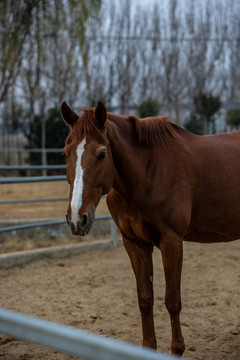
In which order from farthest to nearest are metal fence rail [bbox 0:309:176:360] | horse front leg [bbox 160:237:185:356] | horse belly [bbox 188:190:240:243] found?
horse belly [bbox 188:190:240:243], horse front leg [bbox 160:237:185:356], metal fence rail [bbox 0:309:176:360]

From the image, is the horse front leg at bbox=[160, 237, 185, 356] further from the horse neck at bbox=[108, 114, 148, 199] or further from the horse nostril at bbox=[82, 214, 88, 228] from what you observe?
the horse nostril at bbox=[82, 214, 88, 228]

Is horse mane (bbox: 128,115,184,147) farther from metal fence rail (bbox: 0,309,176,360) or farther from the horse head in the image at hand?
metal fence rail (bbox: 0,309,176,360)

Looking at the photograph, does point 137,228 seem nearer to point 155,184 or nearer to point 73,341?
point 155,184

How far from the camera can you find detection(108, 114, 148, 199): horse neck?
244cm

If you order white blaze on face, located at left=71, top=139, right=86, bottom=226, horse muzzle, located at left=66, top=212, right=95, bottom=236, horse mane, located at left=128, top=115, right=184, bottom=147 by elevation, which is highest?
horse mane, located at left=128, top=115, right=184, bottom=147

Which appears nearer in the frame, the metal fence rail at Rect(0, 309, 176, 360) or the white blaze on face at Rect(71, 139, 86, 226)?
the metal fence rail at Rect(0, 309, 176, 360)

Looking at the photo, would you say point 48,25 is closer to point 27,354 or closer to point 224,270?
point 224,270

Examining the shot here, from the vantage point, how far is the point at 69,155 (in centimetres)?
219

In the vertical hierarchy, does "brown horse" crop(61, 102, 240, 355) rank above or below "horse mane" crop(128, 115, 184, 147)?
below

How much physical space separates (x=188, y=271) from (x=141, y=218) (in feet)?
7.82

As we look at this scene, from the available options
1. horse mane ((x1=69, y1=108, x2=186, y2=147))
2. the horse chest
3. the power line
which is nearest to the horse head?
horse mane ((x1=69, y1=108, x2=186, y2=147))

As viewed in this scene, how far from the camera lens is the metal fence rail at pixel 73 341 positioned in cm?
67

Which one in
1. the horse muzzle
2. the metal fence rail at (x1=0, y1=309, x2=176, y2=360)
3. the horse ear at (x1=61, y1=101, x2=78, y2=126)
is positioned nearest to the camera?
the metal fence rail at (x1=0, y1=309, x2=176, y2=360)

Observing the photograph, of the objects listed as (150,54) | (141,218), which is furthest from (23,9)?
(150,54)
